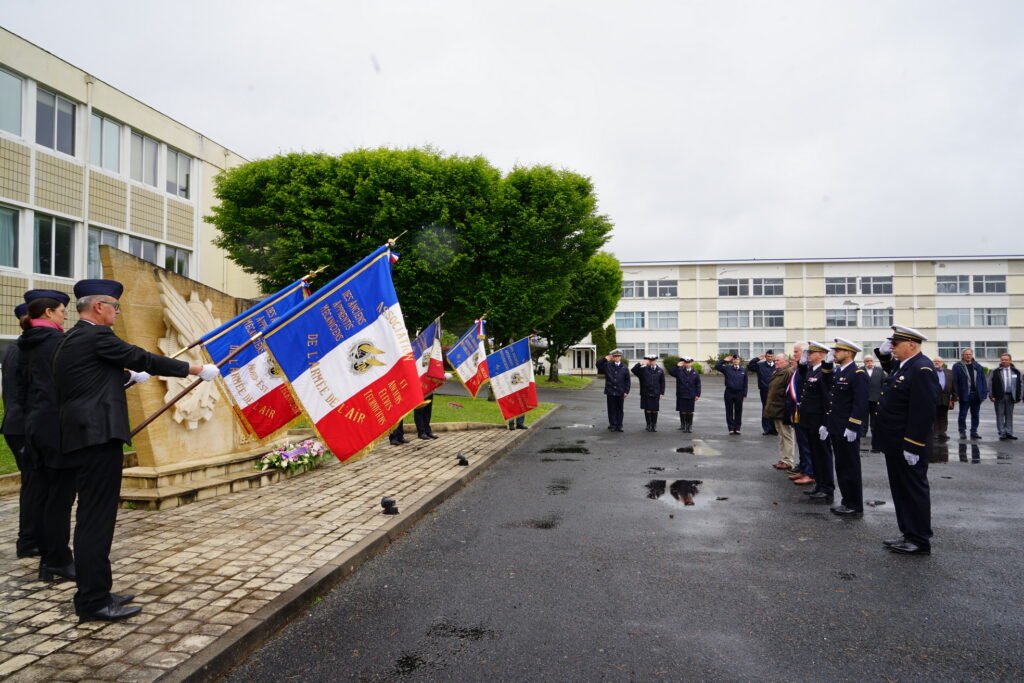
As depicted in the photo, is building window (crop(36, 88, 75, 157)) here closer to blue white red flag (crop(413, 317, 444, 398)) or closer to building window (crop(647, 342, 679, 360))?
blue white red flag (crop(413, 317, 444, 398))

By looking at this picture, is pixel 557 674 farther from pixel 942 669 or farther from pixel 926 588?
pixel 926 588

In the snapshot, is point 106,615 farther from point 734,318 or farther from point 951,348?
point 951,348

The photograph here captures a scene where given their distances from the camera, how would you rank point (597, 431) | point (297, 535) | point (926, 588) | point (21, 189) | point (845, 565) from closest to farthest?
point (926, 588) < point (845, 565) < point (297, 535) < point (597, 431) < point (21, 189)

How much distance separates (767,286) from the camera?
63688 mm

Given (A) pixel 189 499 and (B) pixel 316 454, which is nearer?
(A) pixel 189 499

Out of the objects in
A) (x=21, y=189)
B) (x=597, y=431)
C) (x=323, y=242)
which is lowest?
(x=597, y=431)

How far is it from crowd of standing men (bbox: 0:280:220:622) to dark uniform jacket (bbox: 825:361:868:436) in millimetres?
6800

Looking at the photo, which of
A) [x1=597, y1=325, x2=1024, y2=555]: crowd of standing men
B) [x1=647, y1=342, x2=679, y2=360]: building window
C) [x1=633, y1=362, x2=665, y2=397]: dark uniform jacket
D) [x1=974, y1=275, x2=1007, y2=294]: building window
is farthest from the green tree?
[x1=974, y1=275, x2=1007, y2=294]: building window

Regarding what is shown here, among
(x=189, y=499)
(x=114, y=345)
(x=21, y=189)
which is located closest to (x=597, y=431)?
(x=189, y=499)

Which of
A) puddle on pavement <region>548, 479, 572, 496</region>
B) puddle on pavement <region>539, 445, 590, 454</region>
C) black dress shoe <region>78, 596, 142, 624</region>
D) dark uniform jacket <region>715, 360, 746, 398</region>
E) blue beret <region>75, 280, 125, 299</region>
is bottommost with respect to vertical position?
puddle on pavement <region>539, 445, 590, 454</region>

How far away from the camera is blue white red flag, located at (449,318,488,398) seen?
13.8 m

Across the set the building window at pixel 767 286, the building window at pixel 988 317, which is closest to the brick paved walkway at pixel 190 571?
the building window at pixel 767 286

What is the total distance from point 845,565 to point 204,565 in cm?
521

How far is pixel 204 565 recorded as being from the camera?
5062 mm
